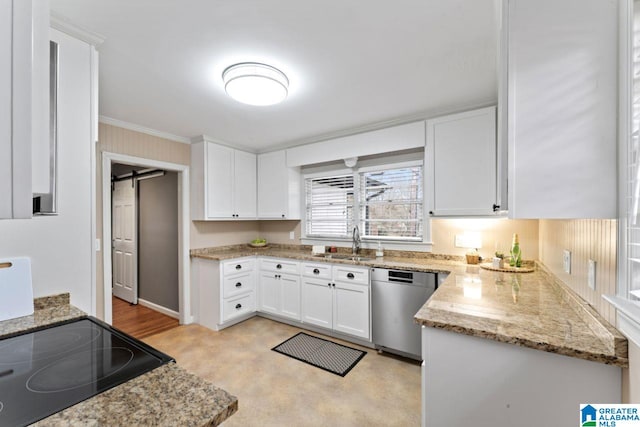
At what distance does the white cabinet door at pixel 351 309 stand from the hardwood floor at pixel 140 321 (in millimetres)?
2170

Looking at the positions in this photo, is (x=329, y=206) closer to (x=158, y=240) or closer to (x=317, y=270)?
(x=317, y=270)

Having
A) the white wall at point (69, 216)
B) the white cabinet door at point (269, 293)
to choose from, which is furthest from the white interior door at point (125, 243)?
the white wall at point (69, 216)

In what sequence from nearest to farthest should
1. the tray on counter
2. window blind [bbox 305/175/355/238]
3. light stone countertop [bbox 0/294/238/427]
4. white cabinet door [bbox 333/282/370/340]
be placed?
light stone countertop [bbox 0/294/238/427] < the tray on counter < white cabinet door [bbox 333/282/370/340] < window blind [bbox 305/175/355/238]

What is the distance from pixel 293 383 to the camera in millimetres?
2320

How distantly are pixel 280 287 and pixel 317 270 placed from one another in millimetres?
643

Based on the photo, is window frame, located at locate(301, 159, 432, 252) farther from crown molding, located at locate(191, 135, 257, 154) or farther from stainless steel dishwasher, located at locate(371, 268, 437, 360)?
crown molding, located at locate(191, 135, 257, 154)

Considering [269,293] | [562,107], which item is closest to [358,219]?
[269,293]

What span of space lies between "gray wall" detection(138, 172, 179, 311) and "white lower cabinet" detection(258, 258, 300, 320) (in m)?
1.26

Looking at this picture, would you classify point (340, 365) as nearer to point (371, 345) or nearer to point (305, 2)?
point (371, 345)

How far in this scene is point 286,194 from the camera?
13.0 feet

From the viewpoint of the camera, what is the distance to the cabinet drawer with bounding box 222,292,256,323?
340cm

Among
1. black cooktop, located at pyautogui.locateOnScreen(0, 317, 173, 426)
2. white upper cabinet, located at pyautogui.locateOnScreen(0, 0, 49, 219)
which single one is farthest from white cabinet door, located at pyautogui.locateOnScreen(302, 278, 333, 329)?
white upper cabinet, located at pyautogui.locateOnScreen(0, 0, 49, 219)

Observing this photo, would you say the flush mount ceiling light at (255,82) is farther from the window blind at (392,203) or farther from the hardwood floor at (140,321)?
the hardwood floor at (140,321)

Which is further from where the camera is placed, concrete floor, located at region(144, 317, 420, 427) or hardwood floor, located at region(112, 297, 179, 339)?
hardwood floor, located at region(112, 297, 179, 339)
